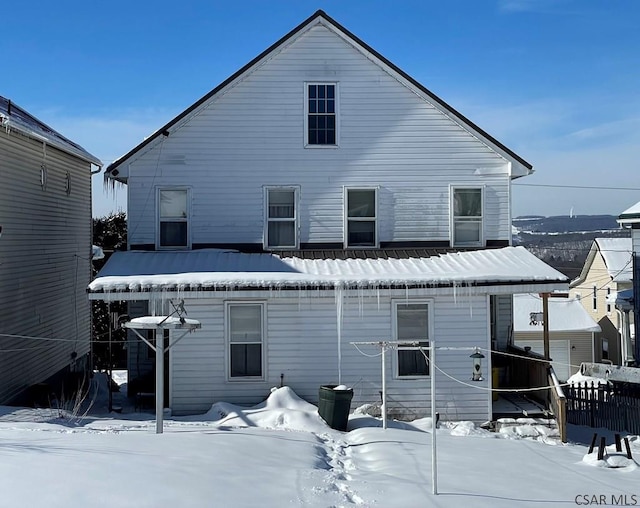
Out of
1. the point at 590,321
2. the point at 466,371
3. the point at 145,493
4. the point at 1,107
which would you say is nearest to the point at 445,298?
the point at 466,371

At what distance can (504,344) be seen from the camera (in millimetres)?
18156

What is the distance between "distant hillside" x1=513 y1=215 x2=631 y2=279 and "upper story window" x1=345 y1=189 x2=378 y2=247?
50.6 m

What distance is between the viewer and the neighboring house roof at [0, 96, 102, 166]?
15391 millimetres

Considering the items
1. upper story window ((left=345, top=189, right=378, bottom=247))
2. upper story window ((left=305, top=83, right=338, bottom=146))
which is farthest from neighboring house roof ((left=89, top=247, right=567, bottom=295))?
upper story window ((left=305, top=83, right=338, bottom=146))

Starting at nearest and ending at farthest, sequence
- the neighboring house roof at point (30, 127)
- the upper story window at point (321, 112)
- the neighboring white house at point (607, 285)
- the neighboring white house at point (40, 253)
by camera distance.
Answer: the neighboring house roof at point (30, 127) → the neighboring white house at point (40, 253) → the upper story window at point (321, 112) → the neighboring white house at point (607, 285)

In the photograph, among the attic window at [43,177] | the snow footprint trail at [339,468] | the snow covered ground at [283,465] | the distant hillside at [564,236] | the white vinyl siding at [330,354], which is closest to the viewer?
the snow covered ground at [283,465]

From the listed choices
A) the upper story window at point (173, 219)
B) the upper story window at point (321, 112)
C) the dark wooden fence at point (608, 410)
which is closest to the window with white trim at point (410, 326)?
the dark wooden fence at point (608, 410)

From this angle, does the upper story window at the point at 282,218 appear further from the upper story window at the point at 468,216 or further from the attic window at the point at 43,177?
the attic window at the point at 43,177

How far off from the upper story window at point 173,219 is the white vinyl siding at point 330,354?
10.2ft

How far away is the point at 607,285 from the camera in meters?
37.2

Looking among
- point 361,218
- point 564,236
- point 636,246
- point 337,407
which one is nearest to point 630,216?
point 636,246

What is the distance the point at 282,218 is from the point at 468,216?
4744 mm

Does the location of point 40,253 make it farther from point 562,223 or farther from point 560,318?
point 562,223

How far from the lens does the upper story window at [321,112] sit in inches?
692
